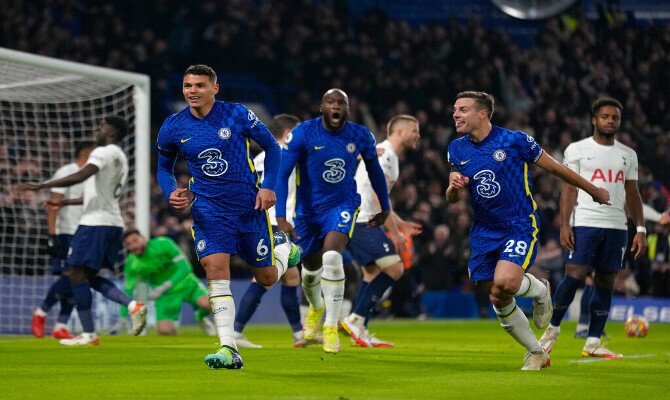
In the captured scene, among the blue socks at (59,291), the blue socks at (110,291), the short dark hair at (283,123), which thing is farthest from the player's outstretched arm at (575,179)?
the blue socks at (59,291)

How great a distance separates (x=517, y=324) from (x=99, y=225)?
18.2 ft

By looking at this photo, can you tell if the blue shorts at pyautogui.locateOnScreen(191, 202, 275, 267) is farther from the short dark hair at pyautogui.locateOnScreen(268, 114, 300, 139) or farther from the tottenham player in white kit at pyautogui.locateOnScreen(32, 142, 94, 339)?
the tottenham player in white kit at pyautogui.locateOnScreen(32, 142, 94, 339)

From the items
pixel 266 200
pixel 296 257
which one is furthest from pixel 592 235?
pixel 266 200

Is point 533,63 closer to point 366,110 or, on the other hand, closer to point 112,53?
point 366,110

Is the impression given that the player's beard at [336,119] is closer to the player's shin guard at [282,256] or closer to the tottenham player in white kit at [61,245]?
the player's shin guard at [282,256]

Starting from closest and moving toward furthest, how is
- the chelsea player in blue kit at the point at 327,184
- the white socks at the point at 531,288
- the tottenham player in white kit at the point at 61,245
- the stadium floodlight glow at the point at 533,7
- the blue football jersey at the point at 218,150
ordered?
the blue football jersey at the point at 218,150
the white socks at the point at 531,288
the chelsea player in blue kit at the point at 327,184
the tottenham player in white kit at the point at 61,245
the stadium floodlight glow at the point at 533,7

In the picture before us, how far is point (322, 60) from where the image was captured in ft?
82.3

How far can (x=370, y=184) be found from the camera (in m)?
11.3

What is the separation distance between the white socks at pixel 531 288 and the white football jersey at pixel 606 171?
2010 mm

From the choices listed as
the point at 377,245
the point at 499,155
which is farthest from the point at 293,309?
the point at 499,155

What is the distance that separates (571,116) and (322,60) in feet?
19.9

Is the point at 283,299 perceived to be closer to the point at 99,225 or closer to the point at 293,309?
the point at 293,309

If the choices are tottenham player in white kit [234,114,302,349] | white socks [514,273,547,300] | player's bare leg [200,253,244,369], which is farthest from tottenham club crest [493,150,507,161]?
tottenham player in white kit [234,114,302,349]

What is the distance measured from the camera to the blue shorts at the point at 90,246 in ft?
37.9
